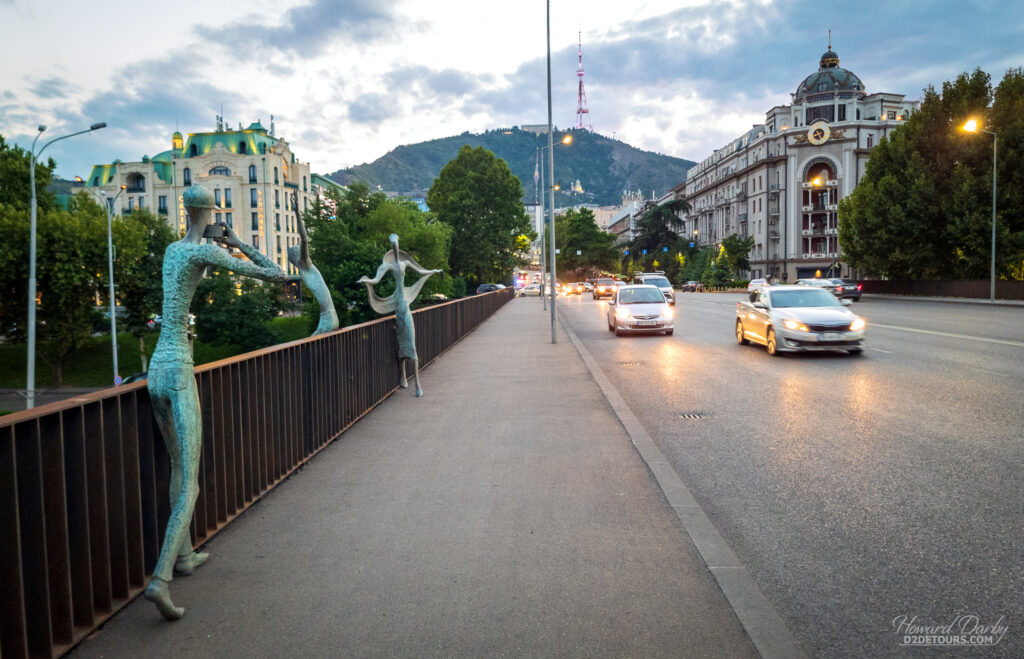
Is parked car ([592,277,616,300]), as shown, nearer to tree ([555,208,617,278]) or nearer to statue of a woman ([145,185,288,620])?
statue of a woman ([145,185,288,620])

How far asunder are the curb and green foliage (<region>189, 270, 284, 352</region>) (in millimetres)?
55193

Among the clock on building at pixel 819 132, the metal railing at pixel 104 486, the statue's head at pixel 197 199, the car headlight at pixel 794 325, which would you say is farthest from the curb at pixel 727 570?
the clock on building at pixel 819 132

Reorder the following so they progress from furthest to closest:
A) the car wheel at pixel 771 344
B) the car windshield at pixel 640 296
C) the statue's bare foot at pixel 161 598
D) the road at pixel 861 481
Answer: the car windshield at pixel 640 296, the car wheel at pixel 771 344, the road at pixel 861 481, the statue's bare foot at pixel 161 598

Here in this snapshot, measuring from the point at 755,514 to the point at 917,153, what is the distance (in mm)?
48495

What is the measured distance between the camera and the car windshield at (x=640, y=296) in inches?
926

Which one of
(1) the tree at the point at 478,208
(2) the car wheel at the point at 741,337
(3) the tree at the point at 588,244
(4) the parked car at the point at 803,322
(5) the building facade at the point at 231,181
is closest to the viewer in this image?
(4) the parked car at the point at 803,322

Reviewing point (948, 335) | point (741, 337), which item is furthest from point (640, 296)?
point (948, 335)

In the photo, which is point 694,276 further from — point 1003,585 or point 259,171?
point 1003,585

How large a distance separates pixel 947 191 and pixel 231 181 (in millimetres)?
77280

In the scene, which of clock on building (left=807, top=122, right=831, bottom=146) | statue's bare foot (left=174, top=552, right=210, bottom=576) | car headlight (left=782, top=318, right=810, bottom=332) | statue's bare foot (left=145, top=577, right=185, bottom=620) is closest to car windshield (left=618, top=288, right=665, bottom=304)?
car headlight (left=782, top=318, right=810, bottom=332)

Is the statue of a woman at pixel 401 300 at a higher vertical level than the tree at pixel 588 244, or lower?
lower

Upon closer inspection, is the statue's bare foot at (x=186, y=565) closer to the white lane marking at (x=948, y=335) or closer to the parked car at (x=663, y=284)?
the white lane marking at (x=948, y=335)

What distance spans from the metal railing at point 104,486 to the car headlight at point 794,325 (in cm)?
1149

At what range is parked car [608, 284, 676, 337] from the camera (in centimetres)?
2209
